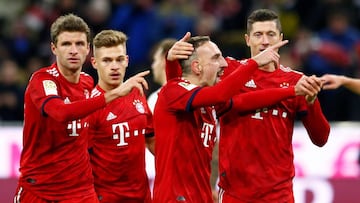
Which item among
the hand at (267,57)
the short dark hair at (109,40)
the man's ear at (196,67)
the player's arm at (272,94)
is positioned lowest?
the player's arm at (272,94)

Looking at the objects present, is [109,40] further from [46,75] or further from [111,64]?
[46,75]

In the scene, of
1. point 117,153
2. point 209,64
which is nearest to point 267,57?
point 209,64

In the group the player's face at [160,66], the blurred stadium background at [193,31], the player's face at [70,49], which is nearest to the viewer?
the player's face at [70,49]

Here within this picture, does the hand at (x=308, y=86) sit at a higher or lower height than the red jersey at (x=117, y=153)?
higher

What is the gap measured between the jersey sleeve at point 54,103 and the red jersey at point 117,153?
71cm

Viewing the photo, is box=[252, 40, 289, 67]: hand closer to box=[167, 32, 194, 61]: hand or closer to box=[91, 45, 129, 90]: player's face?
box=[167, 32, 194, 61]: hand

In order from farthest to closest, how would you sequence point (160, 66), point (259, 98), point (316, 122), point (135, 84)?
point (160, 66), point (316, 122), point (259, 98), point (135, 84)

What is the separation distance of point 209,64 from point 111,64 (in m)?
1.22

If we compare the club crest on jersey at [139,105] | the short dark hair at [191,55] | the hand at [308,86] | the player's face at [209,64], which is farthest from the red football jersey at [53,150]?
the hand at [308,86]

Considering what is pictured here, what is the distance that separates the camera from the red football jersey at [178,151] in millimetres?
7594

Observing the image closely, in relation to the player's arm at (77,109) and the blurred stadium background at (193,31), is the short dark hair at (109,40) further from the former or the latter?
the blurred stadium background at (193,31)

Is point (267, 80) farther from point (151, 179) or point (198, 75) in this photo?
point (151, 179)

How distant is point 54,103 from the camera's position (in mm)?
7605

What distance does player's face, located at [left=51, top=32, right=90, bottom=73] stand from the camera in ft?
26.2
